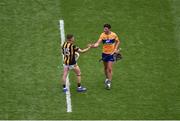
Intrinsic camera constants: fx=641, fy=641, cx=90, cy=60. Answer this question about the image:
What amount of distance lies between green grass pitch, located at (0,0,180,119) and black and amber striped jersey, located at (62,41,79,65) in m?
1.17

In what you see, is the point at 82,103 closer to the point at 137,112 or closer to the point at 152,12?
the point at 137,112

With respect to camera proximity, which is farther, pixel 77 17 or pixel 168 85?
pixel 77 17

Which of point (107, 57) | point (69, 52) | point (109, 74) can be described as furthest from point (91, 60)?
point (69, 52)

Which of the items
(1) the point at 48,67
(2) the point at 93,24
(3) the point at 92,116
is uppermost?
(2) the point at 93,24

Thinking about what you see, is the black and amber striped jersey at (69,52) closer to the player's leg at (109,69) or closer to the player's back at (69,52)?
the player's back at (69,52)

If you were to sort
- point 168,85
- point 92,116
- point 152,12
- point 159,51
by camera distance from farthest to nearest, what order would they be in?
point 152,12 < point 159,51 < point 168,85 < point 92,116

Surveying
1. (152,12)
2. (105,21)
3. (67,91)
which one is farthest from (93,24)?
(67,91)

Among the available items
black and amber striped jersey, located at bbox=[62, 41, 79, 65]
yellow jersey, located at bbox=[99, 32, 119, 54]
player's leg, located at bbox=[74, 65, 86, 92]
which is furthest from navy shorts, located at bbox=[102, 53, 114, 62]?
black and amber striped jersey, located at bbox=[62, 41, 79, 65]

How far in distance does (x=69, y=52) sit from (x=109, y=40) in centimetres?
137

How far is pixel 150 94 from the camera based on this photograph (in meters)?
20.7

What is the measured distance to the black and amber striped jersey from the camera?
1980 cm

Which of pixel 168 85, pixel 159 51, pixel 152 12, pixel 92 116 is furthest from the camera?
pixel 152 12

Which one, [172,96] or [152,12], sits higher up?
[152,12]

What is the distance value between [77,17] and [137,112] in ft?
18.2
